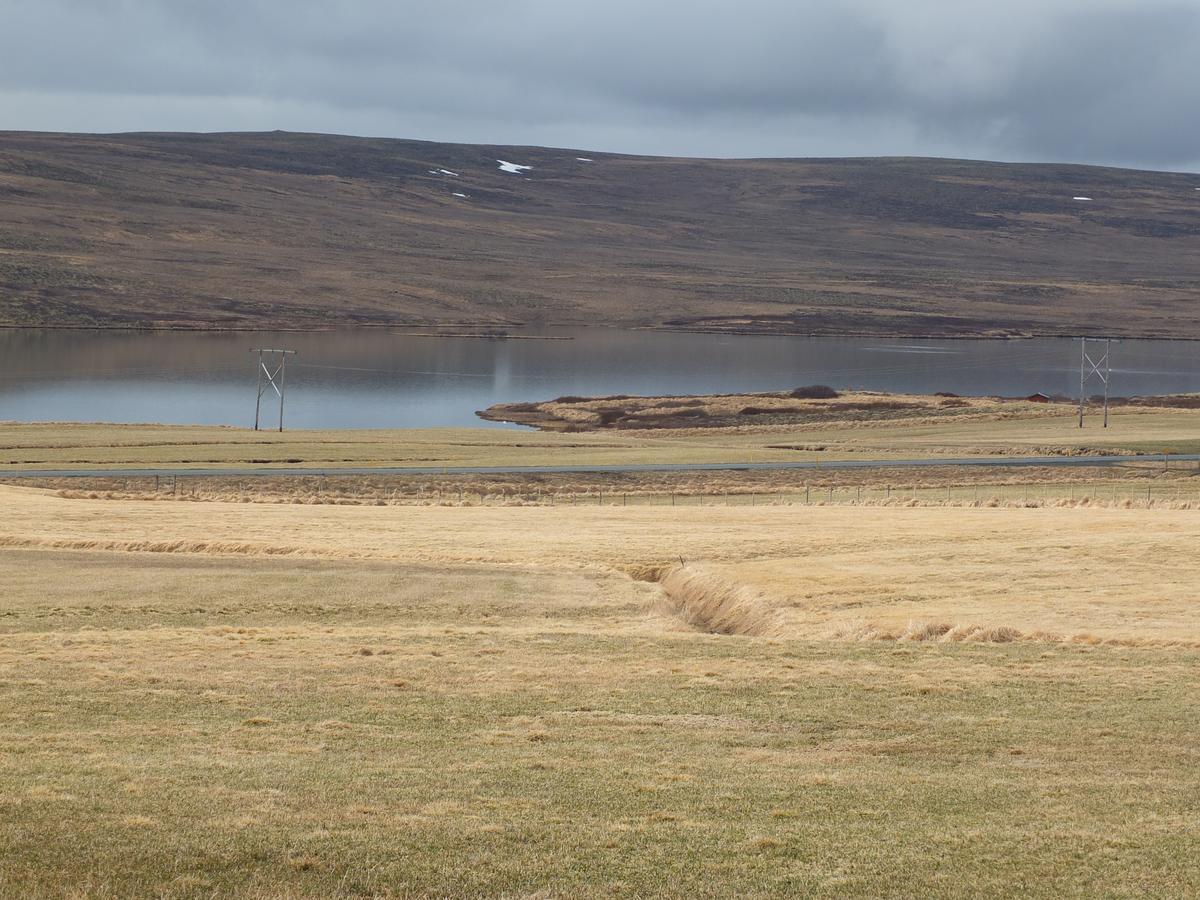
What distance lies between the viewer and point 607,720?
14.8m

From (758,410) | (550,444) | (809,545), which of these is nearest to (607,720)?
(809,545)

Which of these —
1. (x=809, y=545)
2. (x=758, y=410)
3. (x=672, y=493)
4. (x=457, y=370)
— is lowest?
(x=672, y=493)

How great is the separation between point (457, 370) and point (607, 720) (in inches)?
4262

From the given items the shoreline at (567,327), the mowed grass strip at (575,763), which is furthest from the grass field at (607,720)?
the shoreline at (567,327)

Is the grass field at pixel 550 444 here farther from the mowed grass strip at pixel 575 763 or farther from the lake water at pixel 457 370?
the mowed grass strip at pixel 575 763

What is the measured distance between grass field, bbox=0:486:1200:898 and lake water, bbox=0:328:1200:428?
59206 mm

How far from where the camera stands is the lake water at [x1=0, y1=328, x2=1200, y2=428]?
91438mm

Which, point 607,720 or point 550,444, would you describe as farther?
point 550,444

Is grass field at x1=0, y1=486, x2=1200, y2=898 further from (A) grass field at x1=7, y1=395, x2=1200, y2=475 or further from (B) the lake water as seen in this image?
(B) the lake water

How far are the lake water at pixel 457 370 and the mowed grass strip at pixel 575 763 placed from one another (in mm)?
66192

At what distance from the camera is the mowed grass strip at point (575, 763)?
964 centimetres

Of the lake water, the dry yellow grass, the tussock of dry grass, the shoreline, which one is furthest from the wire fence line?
the shoreline

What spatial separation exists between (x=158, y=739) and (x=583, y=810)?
16.1 ft

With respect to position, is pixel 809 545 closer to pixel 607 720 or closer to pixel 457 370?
pixel 607 720
